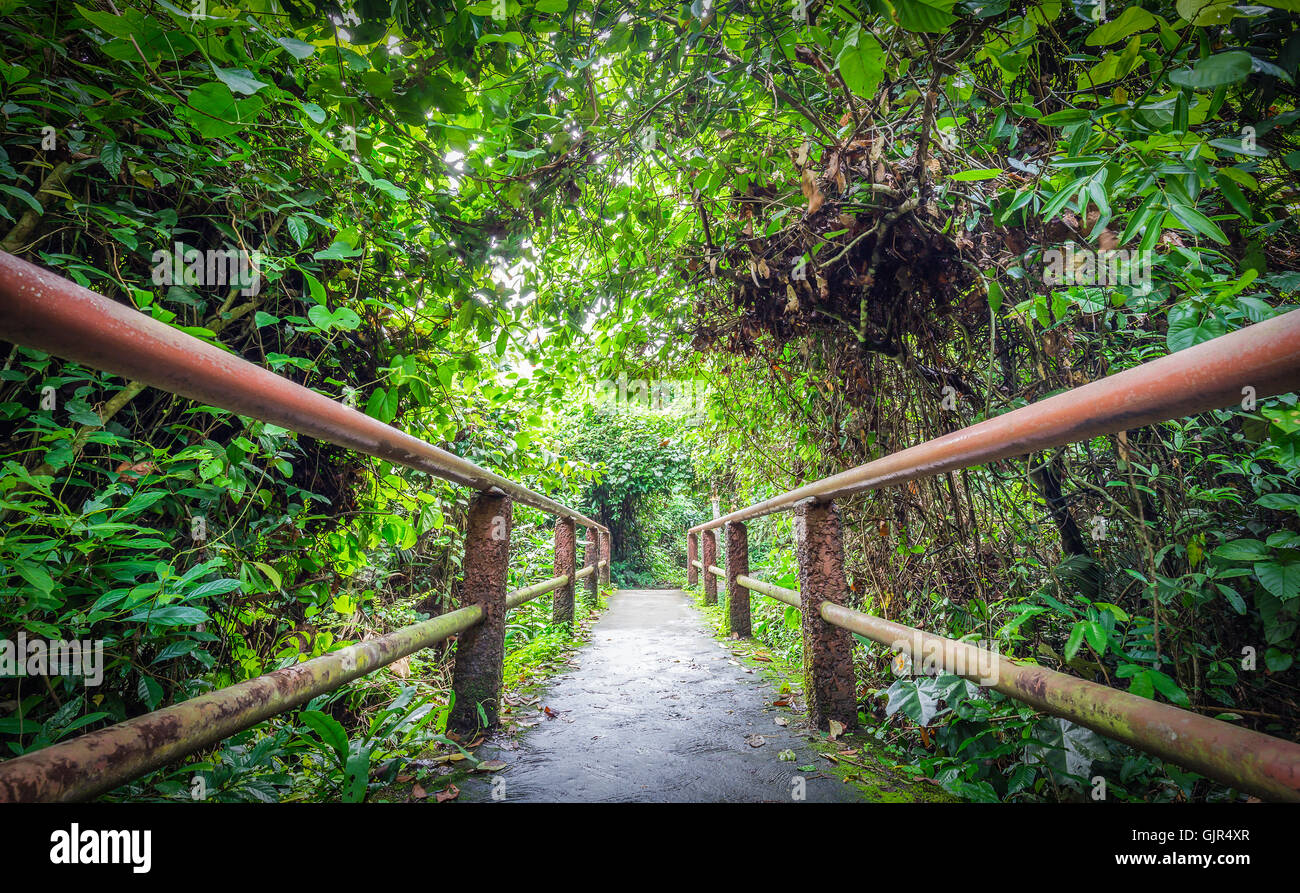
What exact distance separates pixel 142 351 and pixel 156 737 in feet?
1.55

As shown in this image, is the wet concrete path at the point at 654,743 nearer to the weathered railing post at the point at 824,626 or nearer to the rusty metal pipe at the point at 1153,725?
the weathered railing post at the point at 824,626

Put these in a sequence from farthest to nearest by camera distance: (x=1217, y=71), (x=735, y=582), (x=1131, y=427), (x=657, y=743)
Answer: (x=735, y=582) < (x=657, y=743) < (x=1217, y=71) < (x=1131, y=427)

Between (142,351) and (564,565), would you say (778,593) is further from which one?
(142,351)

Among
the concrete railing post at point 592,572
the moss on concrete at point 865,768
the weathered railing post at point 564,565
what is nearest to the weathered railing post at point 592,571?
the concrete railing post at point 592,572

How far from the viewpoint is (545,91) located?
5.76 feet

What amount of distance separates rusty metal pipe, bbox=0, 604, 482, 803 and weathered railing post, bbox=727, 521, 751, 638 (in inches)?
119

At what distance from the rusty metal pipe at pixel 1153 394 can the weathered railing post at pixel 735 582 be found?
2766mm

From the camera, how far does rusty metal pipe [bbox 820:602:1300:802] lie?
575mm

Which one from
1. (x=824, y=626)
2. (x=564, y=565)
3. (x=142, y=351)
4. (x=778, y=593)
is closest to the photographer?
(x=142, y=351)

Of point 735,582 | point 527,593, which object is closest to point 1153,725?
point 527,593

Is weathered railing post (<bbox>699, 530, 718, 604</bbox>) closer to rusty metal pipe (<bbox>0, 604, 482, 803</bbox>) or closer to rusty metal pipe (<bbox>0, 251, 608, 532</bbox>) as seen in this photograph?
rusty metal pipe (<bbox>0, 604, 482, 803</bbox>)

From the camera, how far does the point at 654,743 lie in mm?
1742

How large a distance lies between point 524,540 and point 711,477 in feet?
7.95
